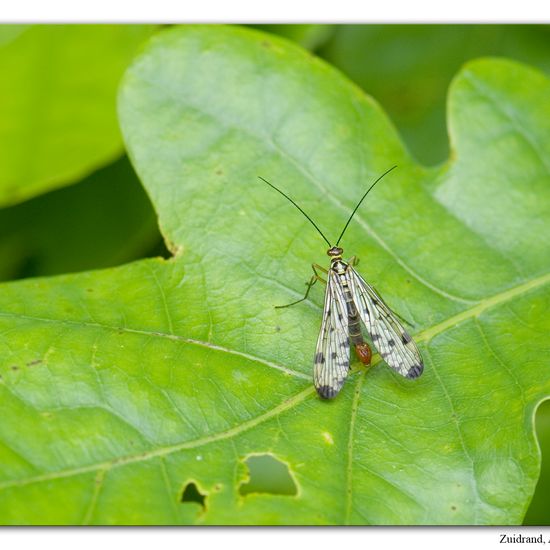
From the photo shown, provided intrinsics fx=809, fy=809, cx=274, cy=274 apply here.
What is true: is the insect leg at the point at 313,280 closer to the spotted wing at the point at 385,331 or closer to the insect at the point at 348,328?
the insect at the point at 348,328

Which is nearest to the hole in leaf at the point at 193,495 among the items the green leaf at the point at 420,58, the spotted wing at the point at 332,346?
the spotted wing at the point at 332,346

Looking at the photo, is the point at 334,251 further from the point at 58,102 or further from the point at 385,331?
the point at 58,102

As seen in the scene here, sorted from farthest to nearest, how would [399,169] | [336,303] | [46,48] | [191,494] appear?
[46,48], [399,169], [336,303], [191,494]

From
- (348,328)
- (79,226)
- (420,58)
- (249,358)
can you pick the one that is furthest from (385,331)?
(420,58)

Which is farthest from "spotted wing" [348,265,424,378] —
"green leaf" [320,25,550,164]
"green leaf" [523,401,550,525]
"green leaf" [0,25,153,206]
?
"green leaf" [320,25,550,164]

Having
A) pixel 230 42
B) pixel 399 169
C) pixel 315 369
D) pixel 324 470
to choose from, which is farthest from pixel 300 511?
pixel 230 42

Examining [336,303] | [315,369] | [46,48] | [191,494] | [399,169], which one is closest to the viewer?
[191,494]

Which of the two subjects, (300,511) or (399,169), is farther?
(399,169)
